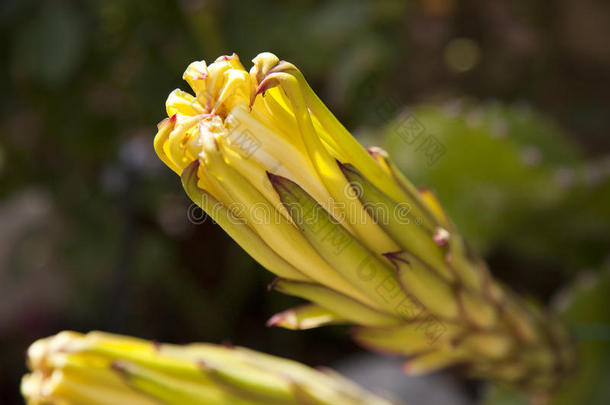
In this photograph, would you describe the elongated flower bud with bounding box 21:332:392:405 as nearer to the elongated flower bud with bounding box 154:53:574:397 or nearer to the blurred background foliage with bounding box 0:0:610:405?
the elongated flower bud with bounding box 154:53:574:397

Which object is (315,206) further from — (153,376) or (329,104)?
(329,104)

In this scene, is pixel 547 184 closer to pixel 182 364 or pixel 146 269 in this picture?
pixel 182 364

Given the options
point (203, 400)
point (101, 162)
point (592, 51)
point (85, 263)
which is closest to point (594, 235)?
point (203, 400)

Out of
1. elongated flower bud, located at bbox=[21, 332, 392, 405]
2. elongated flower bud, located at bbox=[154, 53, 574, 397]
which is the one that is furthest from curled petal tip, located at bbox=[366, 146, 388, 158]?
elongated flower bud, located at bbox=[21, 332, 392, 405]

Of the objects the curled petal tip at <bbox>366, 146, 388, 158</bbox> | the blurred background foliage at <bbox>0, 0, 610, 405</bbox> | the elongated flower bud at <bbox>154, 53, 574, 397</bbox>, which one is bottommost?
the elongated flower bud at <bbox>154, 53, 574, 397</bbox>

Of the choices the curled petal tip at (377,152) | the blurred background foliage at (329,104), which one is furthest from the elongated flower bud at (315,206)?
the blurred background foliage at (329,104)

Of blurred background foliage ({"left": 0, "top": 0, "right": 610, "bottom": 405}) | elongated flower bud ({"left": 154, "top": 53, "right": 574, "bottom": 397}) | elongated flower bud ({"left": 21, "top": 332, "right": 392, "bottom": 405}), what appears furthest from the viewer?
blurred background foliage ({"left": 0, "top": 0, "right": 610, "bottom": 405})

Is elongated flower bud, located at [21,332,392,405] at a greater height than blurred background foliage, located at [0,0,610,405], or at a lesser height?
lesser
